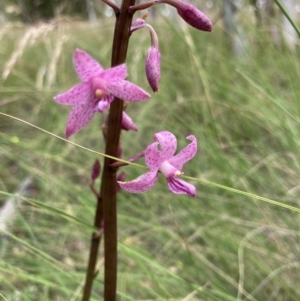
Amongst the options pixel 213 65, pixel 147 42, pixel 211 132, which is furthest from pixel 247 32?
pixel 211 132

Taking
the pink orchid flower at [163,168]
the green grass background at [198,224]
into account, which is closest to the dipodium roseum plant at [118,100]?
the pink orchid flower at [163,168]

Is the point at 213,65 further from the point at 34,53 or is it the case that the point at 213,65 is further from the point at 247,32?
the point at 34,53

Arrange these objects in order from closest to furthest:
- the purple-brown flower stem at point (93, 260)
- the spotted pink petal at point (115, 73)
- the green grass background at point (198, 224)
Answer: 1. the spotted pink petal at point (115, 73)
2. the purple-brown flower stem at point (93, 260)
3. the green grass background at point (198, 224)

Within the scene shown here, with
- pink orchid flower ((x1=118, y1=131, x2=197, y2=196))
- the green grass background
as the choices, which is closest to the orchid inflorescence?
pink orchid flower ((x1=118, y1=131, x2=197, y2=196))

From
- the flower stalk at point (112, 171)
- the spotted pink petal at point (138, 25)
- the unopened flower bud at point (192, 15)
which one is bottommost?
the flower stalk at point (112, 171)

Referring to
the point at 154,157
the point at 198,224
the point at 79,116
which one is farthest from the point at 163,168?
the point at 198,224

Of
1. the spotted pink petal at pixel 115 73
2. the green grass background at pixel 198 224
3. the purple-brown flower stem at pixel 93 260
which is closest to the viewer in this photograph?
the spotted pink petal at pixel 115 73

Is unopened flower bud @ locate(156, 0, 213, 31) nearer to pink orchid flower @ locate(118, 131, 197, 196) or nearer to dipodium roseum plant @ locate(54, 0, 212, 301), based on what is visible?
dipodium roseum plant @ locate(54, 0, 212, 301)

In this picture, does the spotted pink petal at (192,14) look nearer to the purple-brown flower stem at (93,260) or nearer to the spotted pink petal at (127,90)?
the spotted pink petal at (127,90)

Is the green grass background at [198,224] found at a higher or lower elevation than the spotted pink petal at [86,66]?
lower
